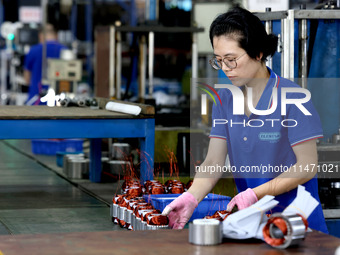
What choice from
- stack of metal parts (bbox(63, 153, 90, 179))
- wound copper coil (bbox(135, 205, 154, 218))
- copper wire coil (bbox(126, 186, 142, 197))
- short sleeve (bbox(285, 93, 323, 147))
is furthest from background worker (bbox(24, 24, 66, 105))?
short sleeve (bbox(285, 93, 323, 147))

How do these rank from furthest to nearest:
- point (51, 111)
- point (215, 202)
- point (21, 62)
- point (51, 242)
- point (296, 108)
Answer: point (21, 62)
point (51, 111)
point (215, 202)
point (296, 108)
point (51, 242)

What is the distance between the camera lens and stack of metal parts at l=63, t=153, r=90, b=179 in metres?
5.86

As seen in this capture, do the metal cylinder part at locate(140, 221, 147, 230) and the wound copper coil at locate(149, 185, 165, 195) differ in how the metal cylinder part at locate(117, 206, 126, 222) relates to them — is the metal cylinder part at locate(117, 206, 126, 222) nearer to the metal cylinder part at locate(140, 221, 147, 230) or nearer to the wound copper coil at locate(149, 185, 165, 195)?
the wound copper coil at locate(149, 185, 165, 195)

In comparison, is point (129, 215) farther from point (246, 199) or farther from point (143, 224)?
point (246, 199)

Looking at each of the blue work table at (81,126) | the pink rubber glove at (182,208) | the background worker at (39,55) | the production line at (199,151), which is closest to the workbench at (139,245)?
the production line at (199,151)

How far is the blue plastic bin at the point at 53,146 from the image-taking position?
7.72 m

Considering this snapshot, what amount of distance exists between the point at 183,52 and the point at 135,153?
4334 mm

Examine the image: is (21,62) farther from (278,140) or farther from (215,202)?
(278,140)

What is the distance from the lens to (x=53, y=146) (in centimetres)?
770

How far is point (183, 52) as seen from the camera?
10758mm

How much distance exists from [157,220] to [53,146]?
15.8 feet

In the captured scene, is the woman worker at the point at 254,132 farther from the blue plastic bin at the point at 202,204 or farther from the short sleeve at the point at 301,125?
the blue plastic bin at the point at 202,204

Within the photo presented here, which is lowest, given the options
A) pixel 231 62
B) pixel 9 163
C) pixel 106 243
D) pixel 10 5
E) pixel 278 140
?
pixel 9 163

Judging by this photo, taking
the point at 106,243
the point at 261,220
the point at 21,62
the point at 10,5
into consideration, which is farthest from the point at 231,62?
the point at 10,5
